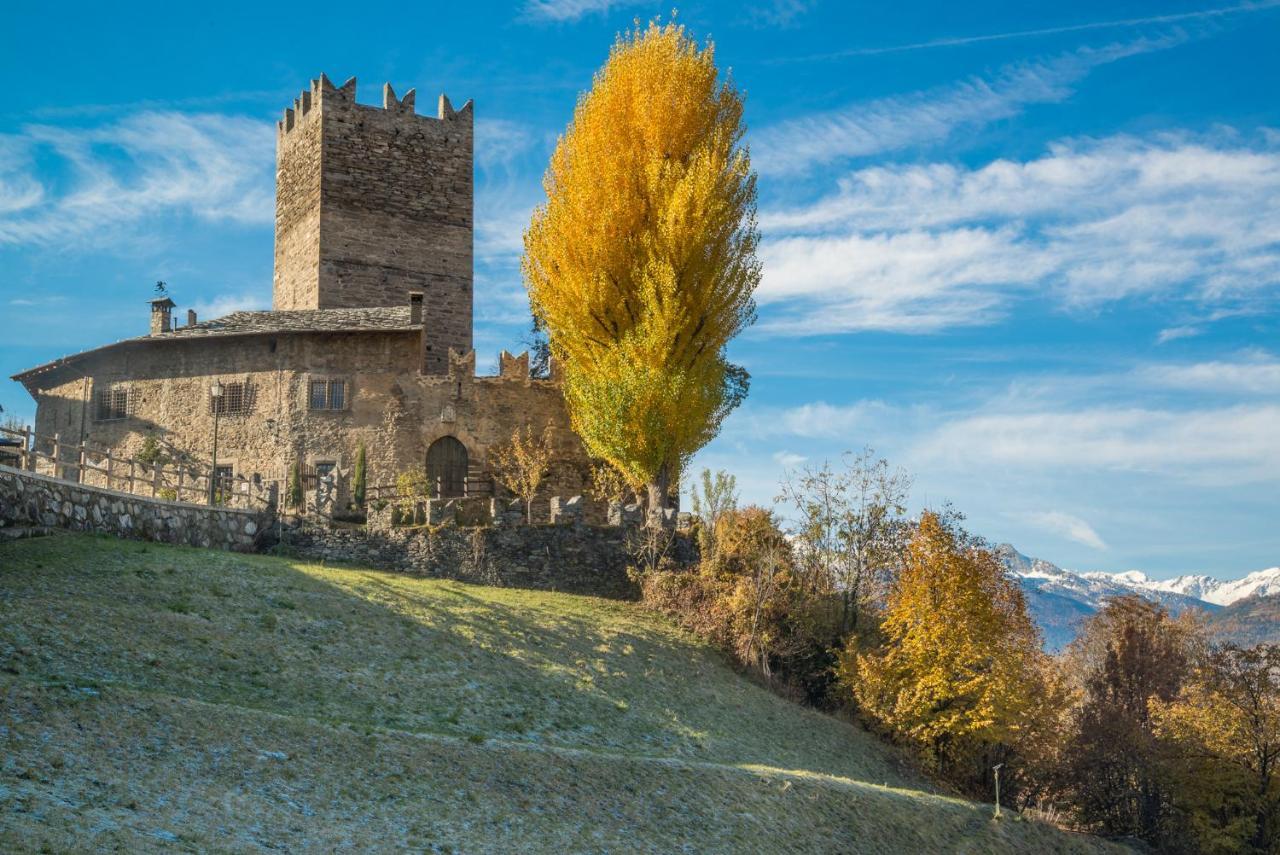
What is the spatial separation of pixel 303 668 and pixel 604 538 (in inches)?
594

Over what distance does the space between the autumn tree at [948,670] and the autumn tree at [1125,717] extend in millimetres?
3707

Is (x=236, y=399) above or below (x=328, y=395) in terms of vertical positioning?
below

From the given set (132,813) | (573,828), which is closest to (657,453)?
(573,828)

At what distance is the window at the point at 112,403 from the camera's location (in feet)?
140

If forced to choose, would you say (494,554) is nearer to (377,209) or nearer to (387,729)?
(387,729)

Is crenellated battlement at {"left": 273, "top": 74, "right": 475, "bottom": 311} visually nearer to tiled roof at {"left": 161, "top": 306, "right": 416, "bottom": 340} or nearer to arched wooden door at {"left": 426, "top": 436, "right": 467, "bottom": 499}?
tiled roof at {"left": 161, "top": 306, "right": 416, "bottom": 340}

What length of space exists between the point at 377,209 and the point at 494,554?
20790 millimetres

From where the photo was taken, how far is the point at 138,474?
40125 millimetres

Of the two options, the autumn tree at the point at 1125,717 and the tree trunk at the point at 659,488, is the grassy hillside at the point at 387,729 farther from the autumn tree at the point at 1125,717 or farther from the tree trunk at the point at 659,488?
the autumn tree at the point at 1125,717

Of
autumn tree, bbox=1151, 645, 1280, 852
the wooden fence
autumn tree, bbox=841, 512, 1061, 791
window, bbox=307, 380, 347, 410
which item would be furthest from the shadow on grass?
window, bbox=307, 380, 347, 410

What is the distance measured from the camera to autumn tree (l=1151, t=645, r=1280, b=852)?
109 feet

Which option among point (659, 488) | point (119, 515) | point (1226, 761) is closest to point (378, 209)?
point (659, 488)

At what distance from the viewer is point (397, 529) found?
114 feet

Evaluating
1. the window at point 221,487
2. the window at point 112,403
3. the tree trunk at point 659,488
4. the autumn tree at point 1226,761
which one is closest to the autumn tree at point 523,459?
the tree trunk at point 659,488
